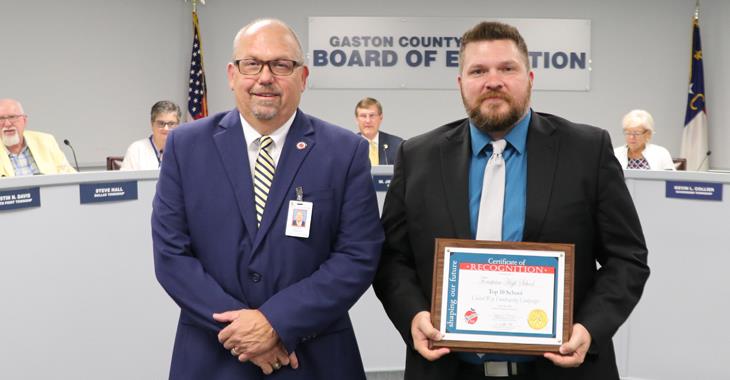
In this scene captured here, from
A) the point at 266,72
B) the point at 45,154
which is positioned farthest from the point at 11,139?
the point at 266,72

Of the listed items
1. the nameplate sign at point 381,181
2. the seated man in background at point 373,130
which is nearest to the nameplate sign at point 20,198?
the nameplate sign at point 381,181

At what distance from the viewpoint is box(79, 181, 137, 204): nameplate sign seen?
3.56m

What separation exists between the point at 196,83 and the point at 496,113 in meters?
7.22

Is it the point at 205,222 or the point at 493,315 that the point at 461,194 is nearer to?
the point at 493,315

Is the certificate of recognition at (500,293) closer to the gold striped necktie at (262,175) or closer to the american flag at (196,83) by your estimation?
the gold striped necktie at (262,175)

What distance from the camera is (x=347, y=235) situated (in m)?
2.09

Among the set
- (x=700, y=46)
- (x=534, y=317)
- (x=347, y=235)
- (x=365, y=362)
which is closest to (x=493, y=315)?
(x=534, y=317)

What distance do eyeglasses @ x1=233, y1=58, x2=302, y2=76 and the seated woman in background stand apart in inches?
183

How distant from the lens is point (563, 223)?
1.92m

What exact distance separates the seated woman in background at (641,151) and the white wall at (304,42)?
2.90 metres

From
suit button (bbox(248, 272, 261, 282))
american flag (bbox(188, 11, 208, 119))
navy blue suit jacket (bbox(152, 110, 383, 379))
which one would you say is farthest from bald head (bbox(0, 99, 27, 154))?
suit button (bbox(248, 272, 261, 282))

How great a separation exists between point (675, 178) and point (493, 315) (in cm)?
260

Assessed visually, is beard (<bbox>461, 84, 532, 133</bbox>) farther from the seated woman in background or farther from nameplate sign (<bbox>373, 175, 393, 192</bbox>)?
the seated woman in background

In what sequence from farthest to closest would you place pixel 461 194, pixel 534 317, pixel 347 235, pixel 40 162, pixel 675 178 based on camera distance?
pixel 40 162, pixel 675 178, pixel 347 235, pixel 461 194, pixel 534 317
